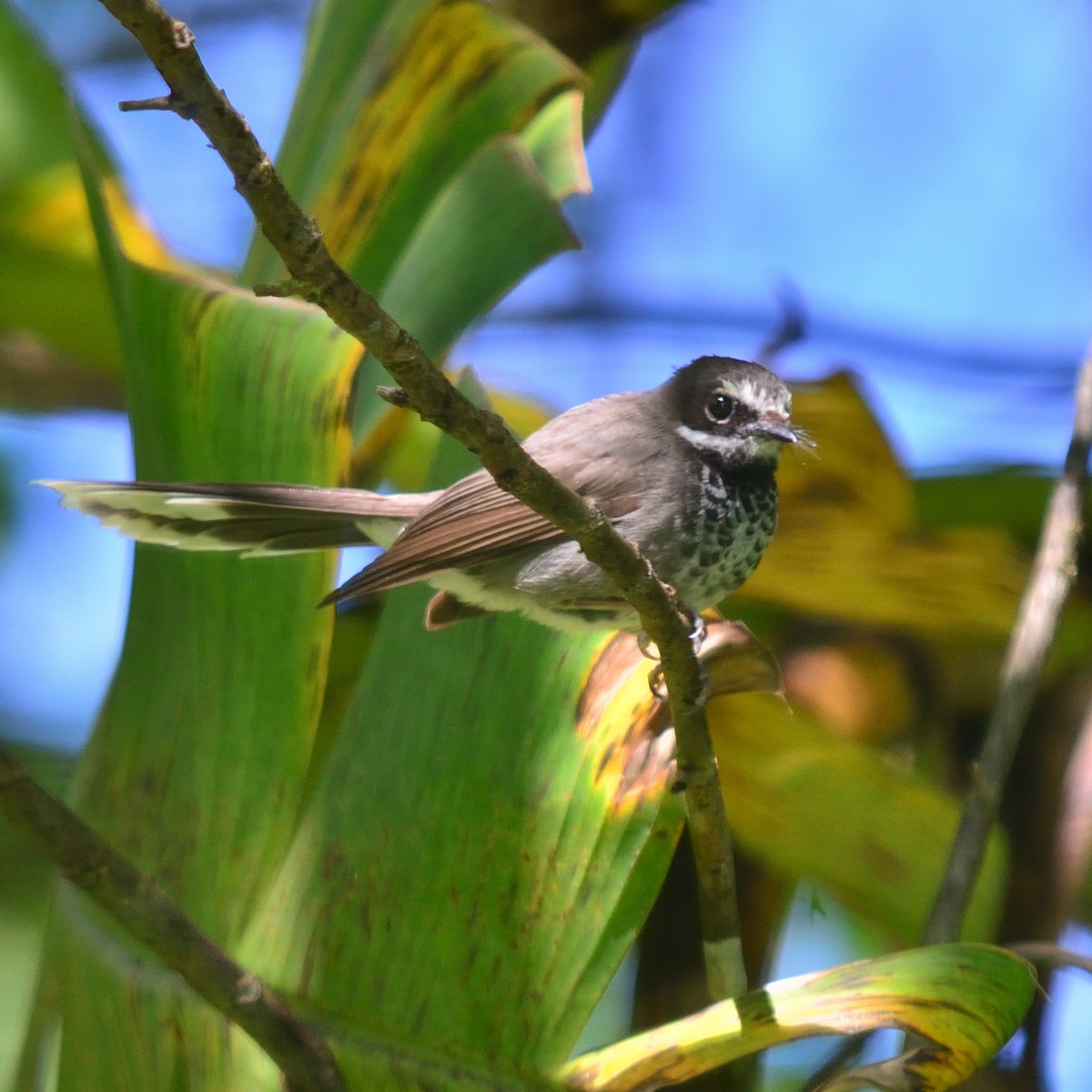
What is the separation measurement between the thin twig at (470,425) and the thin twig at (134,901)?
727mm

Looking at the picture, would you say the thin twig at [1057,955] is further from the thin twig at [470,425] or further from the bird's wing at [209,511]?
the bird's wing at [209,511]

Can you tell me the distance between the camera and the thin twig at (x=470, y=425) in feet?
4.13

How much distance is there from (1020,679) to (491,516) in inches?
44.6

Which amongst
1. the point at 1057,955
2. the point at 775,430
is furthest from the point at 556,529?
the point at 1057,955

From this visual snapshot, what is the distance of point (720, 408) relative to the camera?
3301 mm

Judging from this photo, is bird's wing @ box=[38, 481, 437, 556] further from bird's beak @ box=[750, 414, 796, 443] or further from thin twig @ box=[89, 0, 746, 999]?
bird's beak @ box=[750, 414, 796, 443]

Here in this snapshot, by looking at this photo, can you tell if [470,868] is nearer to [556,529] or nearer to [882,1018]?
[882,1018]

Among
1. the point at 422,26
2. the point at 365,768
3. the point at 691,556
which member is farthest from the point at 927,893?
the point at 422,26

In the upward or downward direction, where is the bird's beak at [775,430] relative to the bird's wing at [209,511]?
upward

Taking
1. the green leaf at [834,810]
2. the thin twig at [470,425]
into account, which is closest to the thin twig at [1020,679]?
the green leaf at [834,810]

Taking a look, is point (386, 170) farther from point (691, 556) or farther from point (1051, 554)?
point (1051, 554)

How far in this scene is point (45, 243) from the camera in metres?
4.13

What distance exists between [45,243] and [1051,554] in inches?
121

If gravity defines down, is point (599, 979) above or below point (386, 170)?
below
